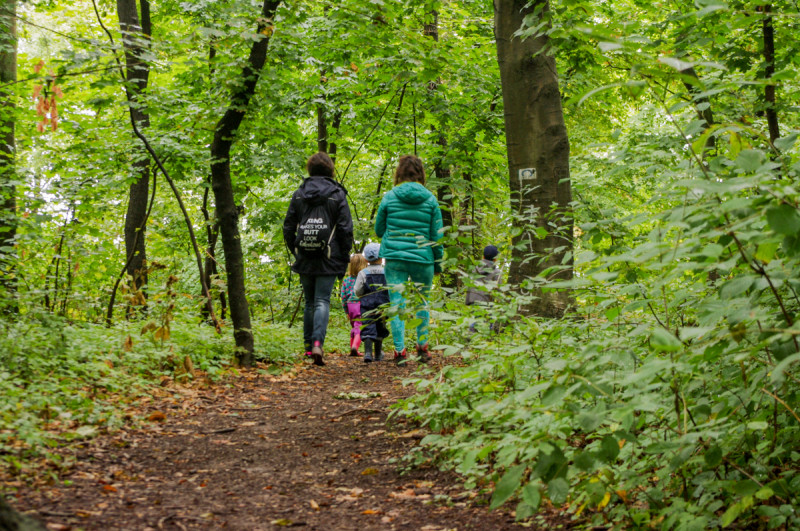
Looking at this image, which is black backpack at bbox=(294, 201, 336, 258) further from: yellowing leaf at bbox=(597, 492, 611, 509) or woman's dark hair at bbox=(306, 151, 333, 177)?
yellowing leaf at bbox=(597, 492, 611, 509)

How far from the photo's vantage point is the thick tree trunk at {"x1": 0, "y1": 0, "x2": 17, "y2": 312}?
22.1 ft

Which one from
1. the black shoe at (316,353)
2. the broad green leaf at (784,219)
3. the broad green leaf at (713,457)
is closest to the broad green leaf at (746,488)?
the broad green leaf at (713,457)

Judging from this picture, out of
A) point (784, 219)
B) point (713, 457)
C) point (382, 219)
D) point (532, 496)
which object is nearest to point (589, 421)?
point (532, 496)

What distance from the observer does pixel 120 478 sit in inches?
126

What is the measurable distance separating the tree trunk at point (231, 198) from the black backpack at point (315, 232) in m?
0.80

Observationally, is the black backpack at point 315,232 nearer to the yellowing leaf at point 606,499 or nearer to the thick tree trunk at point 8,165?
the thick tree trunk at point 8,165

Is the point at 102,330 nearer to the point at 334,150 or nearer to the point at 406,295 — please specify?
the point at 406,295

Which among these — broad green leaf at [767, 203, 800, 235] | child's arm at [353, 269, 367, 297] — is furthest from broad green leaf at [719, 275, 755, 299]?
child's arm at [353, 269, 367, 297]

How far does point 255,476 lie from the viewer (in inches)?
141

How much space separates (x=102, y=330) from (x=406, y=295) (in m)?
3.90

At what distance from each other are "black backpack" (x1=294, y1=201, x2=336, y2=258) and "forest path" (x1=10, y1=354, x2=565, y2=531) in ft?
7.15

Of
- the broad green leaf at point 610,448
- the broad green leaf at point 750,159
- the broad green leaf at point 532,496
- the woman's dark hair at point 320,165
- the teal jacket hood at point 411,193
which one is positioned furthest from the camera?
the woman's dark hair at point 320,165

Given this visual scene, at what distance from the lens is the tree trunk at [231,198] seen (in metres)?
6.48

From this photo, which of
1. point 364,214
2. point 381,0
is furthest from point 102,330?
point 364,214
